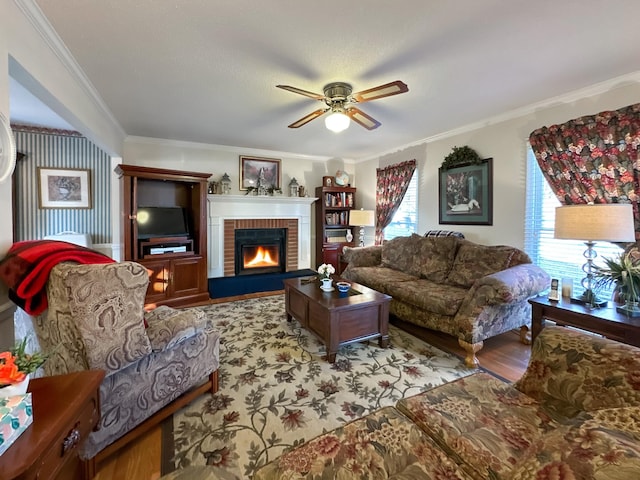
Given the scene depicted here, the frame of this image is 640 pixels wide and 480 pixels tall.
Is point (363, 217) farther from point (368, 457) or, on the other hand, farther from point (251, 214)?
point (368, 457)

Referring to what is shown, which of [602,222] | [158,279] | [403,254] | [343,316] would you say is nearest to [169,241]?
[158,279]

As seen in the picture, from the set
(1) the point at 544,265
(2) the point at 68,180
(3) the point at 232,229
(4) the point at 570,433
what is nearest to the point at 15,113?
(2) the point at 68,180

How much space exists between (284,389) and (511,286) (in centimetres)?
202

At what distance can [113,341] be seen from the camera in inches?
54.7

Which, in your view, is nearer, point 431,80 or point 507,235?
point 431,80

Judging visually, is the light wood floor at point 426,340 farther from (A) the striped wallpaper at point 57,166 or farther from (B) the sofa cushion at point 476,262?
(A) the striped wallpaper at point 57,166

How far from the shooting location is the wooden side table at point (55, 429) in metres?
0.72

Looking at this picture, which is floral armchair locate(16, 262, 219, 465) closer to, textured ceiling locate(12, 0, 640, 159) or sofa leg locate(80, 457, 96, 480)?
sofa leg locate(80, 457, 96, 480)

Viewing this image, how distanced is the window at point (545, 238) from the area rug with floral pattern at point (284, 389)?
1.58m

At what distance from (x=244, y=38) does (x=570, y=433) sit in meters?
2.55

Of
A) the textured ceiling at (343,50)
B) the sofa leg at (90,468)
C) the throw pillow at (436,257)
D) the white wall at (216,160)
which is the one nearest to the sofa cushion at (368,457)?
the sofa leg at (90,468)

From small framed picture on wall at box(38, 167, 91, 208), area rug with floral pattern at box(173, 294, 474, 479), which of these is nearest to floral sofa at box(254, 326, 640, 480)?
area rug with floral pattern at box(173, 294, 474, 479)

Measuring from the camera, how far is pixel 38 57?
1839mm

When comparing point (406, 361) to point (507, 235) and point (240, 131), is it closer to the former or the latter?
point (507, 235)
